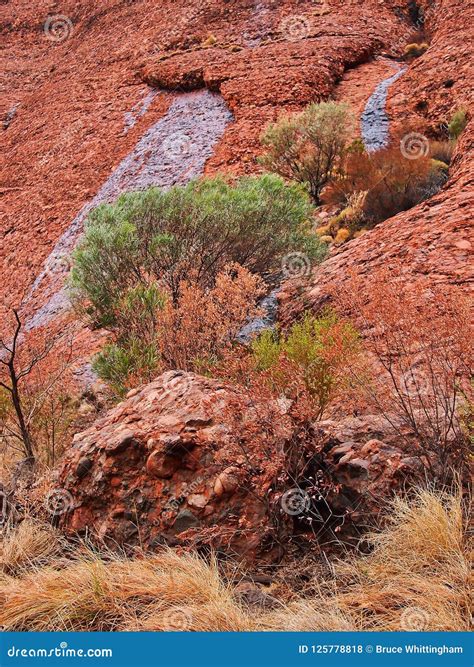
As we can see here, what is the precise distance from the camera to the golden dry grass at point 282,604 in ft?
9.82

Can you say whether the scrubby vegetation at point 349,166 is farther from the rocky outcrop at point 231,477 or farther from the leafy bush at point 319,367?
the rocky outcrop at point 231,477

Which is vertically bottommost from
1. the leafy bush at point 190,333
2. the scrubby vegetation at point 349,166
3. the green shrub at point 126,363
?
the scrubby vegetation at point 349,166

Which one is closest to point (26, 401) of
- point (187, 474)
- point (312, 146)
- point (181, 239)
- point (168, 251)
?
point (168, 251)

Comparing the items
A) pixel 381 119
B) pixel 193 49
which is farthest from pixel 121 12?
pixel 381 119

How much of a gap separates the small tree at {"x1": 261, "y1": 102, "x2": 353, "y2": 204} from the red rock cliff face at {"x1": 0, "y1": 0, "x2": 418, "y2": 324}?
3.94 ft

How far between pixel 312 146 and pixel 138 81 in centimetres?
941

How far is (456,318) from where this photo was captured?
12.6ft

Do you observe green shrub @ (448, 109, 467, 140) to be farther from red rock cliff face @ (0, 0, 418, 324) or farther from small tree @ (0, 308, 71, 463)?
small tree @ (0, 308, 71, 463)

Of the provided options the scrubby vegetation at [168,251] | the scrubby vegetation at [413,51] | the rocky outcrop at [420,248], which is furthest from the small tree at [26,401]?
the scrubby vegetation at [413,51]

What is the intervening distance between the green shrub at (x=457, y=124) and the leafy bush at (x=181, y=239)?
14.2ft

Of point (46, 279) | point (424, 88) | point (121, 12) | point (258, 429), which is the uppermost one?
point (121, 12)

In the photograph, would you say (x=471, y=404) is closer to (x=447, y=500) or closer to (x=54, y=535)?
(x=447, y=500)

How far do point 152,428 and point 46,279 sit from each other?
10.5 m

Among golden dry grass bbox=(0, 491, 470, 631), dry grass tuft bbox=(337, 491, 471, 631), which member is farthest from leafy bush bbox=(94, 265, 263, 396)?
dry grass tuft bbox=(337, 491, 471, 631)
